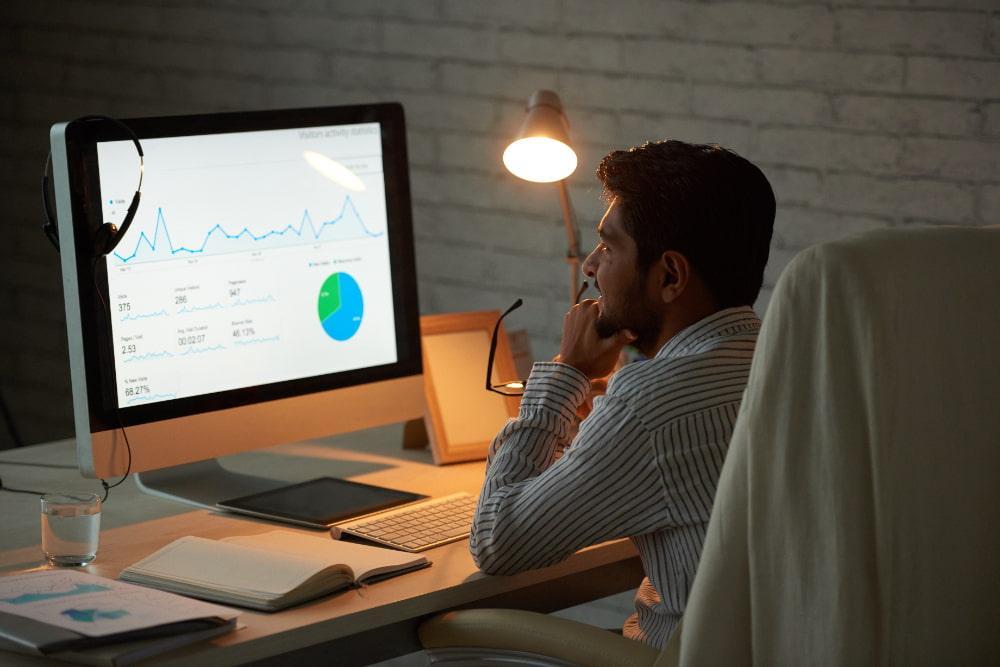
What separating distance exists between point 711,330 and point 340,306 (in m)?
0.61

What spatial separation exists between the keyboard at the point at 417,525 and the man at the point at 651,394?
0.12 metres

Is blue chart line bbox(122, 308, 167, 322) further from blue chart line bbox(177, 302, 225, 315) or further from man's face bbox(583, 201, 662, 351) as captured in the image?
man's face bbox(583, 201, 662, 351)

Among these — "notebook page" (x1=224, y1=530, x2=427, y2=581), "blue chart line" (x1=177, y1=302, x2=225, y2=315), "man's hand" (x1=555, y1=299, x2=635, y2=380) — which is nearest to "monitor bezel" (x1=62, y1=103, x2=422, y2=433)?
"blue chart line" (x1=177, y1=302, x2=225, y2=315)

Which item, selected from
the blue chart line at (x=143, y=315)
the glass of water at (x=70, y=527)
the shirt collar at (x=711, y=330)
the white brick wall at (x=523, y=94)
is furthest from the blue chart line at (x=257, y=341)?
the white brick wall at (x=523, y=94)

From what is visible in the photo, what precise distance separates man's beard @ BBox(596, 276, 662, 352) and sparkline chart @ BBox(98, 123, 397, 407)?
1.49 feet

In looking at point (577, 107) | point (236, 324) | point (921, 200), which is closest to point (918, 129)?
point (921, 200)

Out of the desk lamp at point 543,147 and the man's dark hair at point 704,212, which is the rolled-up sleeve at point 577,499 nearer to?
the man's dark hair at point 704,212

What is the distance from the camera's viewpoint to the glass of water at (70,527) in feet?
5.22

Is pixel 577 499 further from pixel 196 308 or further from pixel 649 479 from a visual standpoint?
pixel 196 308

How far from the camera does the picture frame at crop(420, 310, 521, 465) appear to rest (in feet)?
7.06

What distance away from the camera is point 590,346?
5.83 ft

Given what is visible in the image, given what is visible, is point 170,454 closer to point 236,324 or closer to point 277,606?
point 236,324

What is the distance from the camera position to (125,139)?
1.73m

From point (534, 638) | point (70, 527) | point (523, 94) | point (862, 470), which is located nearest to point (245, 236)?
point (70, 527)
